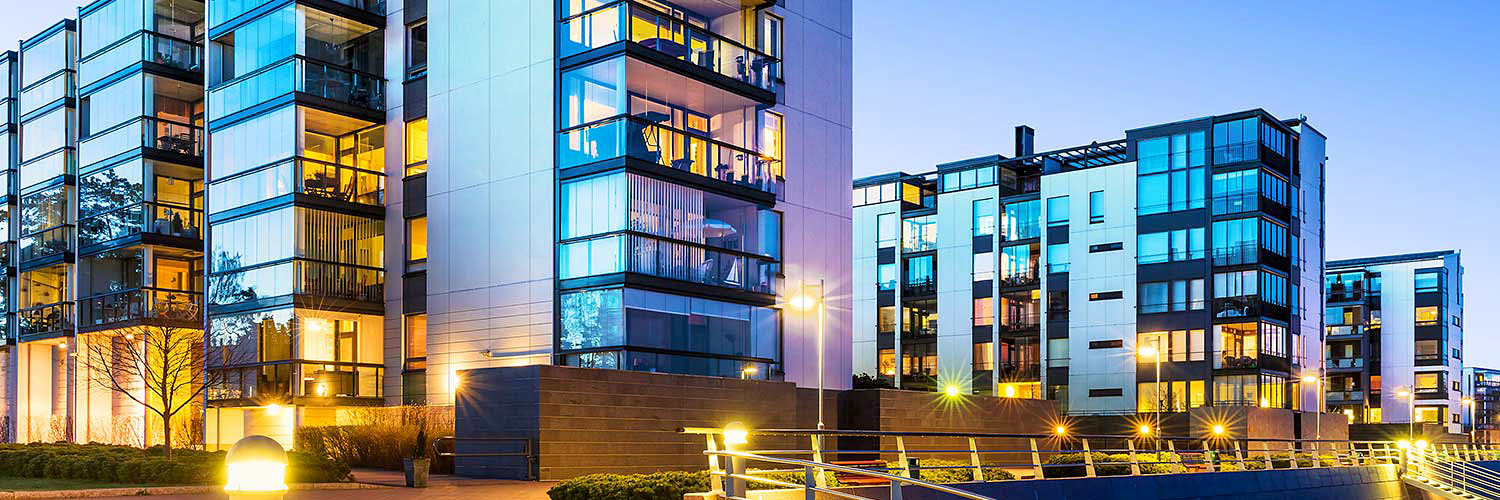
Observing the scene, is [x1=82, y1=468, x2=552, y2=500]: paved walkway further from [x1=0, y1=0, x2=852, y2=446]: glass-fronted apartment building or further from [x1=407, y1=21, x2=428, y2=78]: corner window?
[x1=407, y1=21, x2=428, y2=78]: corner window

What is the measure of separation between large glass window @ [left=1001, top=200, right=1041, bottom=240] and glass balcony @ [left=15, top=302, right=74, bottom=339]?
49.4 m

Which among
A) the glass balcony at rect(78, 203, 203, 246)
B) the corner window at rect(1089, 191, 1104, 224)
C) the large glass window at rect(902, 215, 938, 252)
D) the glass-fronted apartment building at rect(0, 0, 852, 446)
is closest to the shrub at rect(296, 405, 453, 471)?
the glass-fronted apartment building at rect(0, 0, 852, 446)

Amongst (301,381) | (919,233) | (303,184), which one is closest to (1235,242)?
(919,233)

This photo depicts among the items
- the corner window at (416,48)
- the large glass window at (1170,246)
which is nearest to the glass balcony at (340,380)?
the corner window at (416,48)

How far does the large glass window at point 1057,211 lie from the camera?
248 feet

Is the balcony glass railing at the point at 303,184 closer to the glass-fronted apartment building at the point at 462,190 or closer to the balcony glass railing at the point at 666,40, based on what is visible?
the glass-fronted apartment building at the point at 462,190

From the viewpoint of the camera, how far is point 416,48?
1433 inches

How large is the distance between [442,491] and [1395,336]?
99574 mm

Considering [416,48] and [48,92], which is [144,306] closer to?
[48,92]

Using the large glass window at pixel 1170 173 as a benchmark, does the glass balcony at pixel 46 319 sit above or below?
below

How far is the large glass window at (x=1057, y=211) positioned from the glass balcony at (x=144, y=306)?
4752 cm

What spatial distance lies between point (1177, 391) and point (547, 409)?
5241cm

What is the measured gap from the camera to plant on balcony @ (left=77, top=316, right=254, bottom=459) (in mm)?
36000

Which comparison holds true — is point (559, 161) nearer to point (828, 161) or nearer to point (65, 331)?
point (828, 161)
